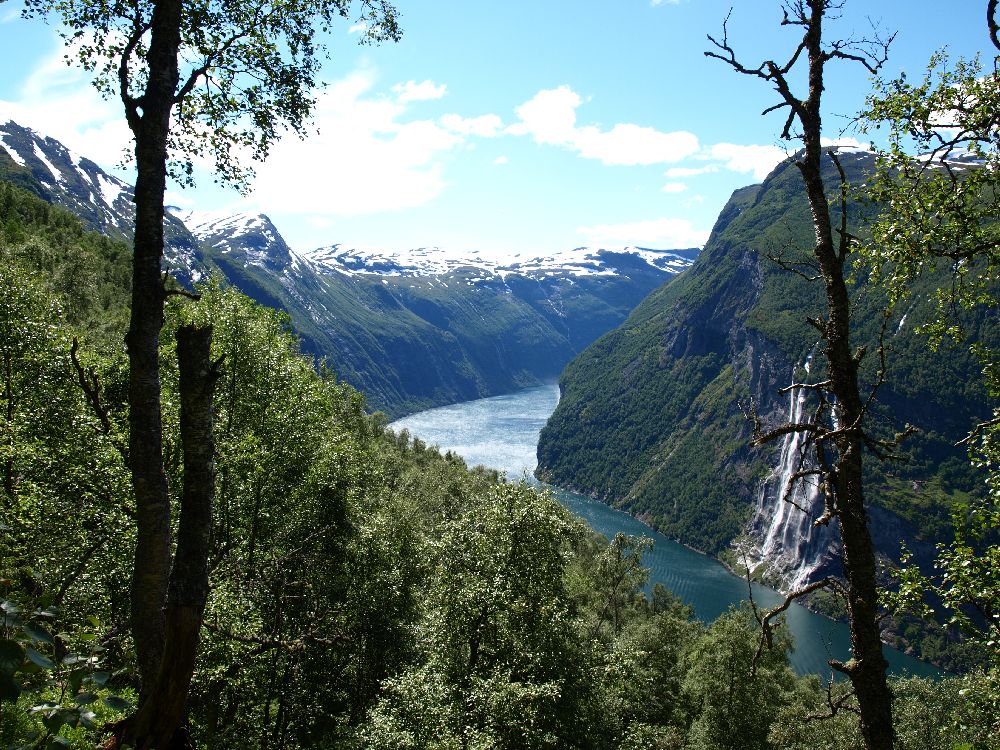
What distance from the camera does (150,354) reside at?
Answer: 23.8ft

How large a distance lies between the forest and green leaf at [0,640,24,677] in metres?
0.01

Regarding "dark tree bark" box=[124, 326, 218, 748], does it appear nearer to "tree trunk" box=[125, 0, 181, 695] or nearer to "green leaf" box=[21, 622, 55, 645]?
"tree trunk" box=[125, 0, 181, 695]

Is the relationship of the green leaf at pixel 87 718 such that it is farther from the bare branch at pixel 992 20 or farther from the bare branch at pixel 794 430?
the bare branch at pixel 992 20

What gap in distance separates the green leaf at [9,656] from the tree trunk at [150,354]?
3.51m

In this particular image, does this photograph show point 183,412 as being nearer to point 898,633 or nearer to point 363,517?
point 363,517

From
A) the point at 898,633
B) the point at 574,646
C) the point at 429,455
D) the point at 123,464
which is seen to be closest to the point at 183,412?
the point at 123,464

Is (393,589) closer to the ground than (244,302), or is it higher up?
closer to the ground

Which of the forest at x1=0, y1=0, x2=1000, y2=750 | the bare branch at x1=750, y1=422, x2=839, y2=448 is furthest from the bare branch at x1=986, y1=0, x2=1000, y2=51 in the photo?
the bare branch at x1=750, y1=422, x2=839, y2=448

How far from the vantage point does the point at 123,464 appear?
16.2 meters

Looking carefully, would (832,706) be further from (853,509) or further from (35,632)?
(35,632)

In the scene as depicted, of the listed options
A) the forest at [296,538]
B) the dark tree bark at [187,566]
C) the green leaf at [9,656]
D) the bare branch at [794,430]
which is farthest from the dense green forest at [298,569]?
the green leaf at [9,656]

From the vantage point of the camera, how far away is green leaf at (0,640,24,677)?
3.23 metres

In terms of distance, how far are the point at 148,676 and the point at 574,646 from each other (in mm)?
17293

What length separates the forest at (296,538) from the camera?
6.69 metres
